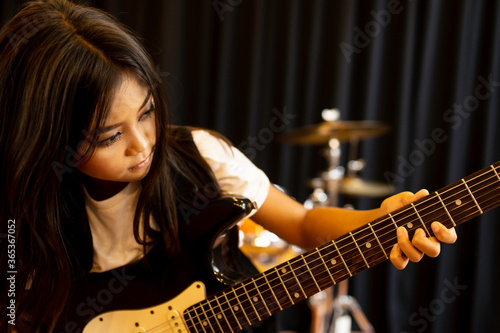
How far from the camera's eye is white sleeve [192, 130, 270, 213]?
919 millimetres

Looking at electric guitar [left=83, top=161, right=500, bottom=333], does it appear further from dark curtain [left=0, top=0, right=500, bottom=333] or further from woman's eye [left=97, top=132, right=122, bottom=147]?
dark curtain [left=0, top=0, right=500, bottom=333]

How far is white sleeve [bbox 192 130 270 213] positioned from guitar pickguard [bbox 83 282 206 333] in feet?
0.67

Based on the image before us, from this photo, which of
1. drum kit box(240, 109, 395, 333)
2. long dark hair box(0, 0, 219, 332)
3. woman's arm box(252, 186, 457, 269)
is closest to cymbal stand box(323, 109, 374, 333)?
drum kit box(240, 109, 395, 333)

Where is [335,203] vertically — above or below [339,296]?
above

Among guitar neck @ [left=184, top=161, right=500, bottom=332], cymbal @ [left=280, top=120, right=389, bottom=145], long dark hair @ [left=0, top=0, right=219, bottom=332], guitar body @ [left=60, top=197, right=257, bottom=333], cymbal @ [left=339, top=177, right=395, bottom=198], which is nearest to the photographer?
guitar neck @ [left=184, top=161, right=500, bottom=332]

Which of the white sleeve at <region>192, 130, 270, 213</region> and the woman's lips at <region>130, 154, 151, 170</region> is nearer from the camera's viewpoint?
the woman's lips at <region>130, 154, 151, 170</region>

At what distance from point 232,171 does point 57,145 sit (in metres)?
0.34

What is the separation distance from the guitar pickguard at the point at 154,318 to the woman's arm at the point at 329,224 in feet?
0.73

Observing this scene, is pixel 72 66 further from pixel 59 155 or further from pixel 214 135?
pixel 214 135

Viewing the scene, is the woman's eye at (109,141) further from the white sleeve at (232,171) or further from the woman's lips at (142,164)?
the white sleeve at (232,171)

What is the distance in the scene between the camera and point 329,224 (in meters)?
0.89

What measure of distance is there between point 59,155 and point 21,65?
17cm

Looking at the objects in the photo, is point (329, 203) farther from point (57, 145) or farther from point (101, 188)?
point (57, 145)

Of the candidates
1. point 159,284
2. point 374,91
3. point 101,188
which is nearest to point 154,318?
point 159,284
